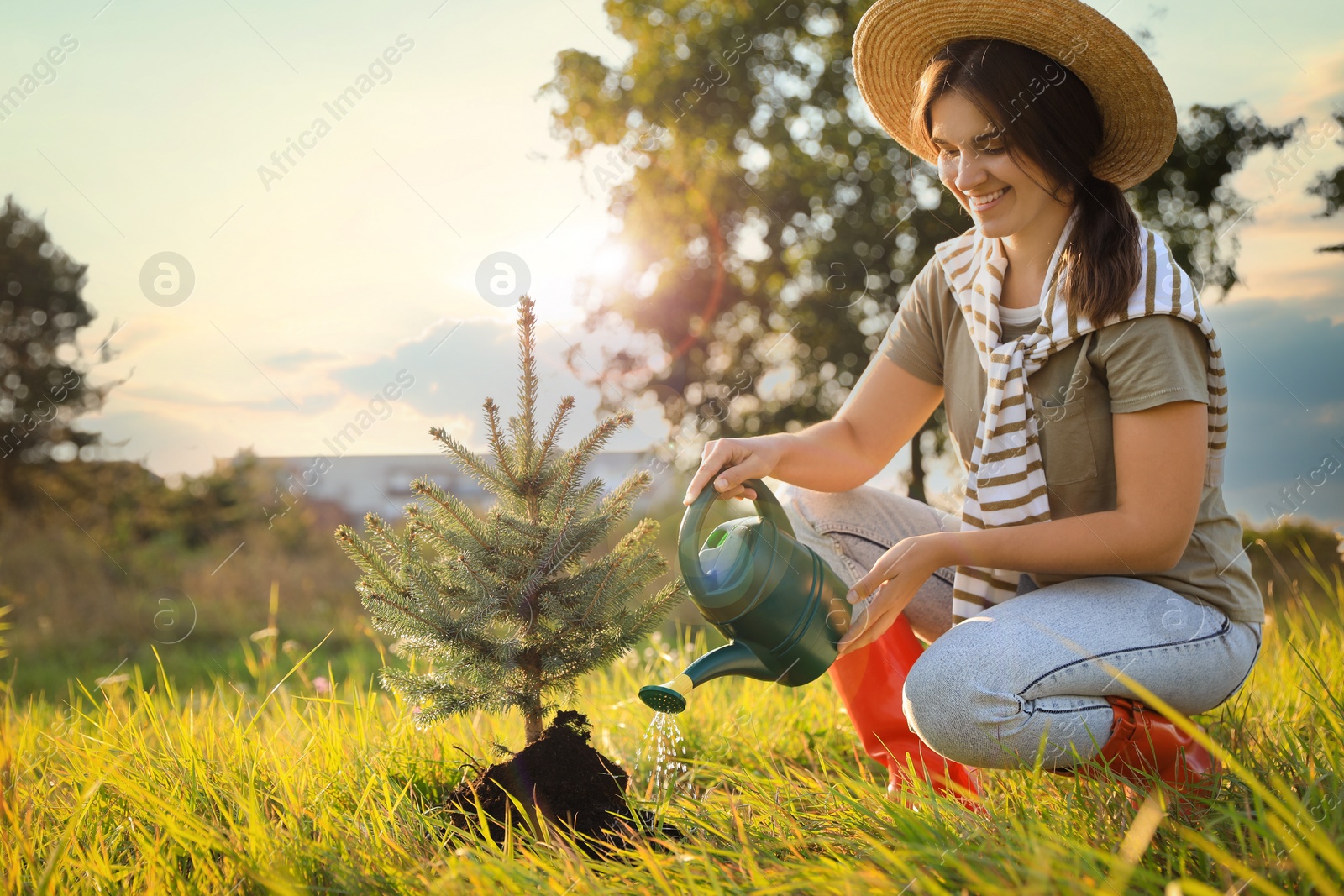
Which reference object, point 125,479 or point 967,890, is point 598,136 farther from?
point 967,890

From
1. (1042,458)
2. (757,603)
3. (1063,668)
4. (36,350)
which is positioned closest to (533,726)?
(757,603)

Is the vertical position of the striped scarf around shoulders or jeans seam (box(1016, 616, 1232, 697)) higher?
the striped scarf around shoulders

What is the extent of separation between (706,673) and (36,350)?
977 centimetres

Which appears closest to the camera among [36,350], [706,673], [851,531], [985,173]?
[706,673]

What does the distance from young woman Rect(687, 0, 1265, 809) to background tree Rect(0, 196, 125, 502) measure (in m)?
9.27

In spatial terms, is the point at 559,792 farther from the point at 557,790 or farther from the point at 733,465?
the point at 733,465

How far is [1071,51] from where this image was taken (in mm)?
2018

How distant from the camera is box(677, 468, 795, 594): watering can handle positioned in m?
1.71

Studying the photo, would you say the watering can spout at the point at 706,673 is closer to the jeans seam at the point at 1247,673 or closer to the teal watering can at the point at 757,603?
the teal watering can at the point at 757,603

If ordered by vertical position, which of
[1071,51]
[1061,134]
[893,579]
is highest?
[1071,51]

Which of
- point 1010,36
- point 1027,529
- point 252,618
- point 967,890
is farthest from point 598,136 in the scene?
point 967,890

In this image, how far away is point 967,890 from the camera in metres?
1.32

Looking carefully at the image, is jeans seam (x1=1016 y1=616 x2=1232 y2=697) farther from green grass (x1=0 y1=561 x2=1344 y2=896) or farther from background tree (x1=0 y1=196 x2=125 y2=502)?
background tree (x1=0 y1=196 x2=125 y2=502)

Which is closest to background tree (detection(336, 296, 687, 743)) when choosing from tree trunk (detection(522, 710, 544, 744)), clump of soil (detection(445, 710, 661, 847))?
tree trunk (detection(522, 710, 544, 744))
